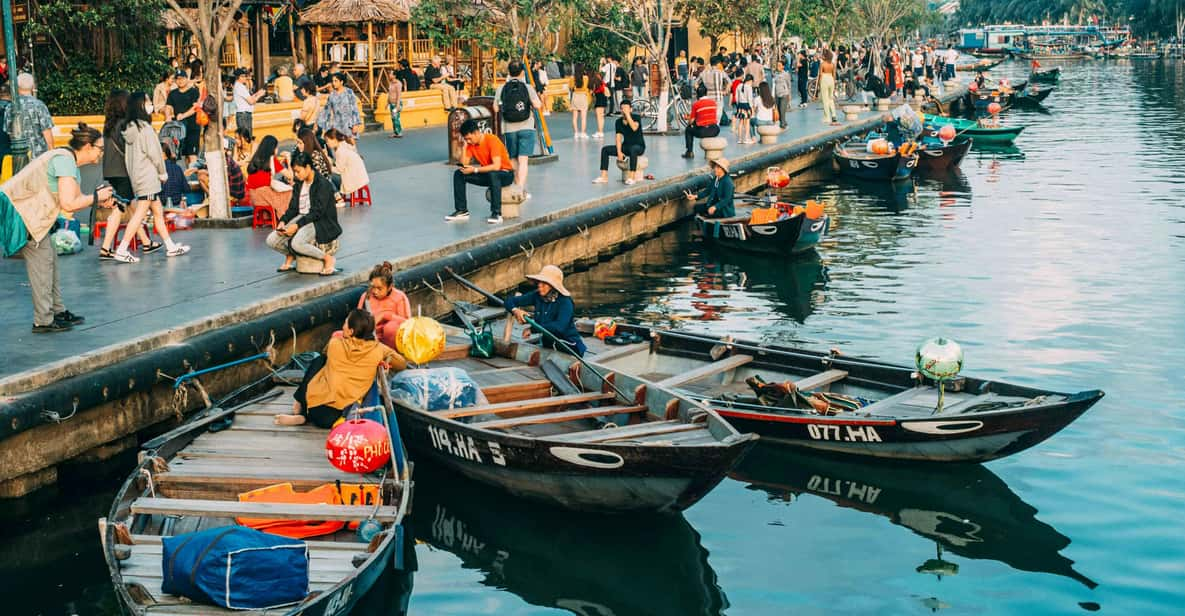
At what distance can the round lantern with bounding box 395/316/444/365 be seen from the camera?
12555mm

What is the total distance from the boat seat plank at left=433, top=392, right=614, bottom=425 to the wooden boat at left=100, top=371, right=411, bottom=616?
2.04 feet

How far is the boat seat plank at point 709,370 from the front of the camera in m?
13.2

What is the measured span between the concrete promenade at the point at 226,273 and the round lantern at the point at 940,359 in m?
6.53

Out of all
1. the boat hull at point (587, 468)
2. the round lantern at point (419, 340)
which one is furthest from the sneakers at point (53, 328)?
the boat hull at point (587, 468)

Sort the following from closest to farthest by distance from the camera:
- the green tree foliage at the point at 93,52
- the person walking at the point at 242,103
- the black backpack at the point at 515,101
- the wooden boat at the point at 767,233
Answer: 1. the black backpack at the point at 515,101
2. the wooden boat at the point at 767,233
3. the person walking at the point at 242,103
4. the green tree foliage at the point at 93,52

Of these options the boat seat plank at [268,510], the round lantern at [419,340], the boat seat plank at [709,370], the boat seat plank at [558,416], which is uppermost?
the round lantern at [419,340]

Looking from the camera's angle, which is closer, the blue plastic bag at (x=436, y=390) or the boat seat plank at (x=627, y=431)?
the boat seat plank at (x=627, y=431)

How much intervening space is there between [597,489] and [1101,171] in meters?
28.3

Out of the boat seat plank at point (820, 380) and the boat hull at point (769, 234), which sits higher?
the boat hull at point (769, 234)

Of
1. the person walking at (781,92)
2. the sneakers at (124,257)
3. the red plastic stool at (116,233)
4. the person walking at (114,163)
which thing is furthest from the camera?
the person walking at (781,92)

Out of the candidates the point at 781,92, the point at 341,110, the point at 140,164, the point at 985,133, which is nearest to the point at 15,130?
the point at 140,164

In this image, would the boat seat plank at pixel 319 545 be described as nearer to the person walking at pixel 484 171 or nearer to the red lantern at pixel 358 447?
the red lantern at pixel 358 447

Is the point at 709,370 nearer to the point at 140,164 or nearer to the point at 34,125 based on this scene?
the point at 140,164

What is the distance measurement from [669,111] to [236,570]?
102 ft
